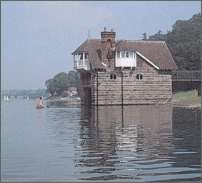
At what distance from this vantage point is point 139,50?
8538cm

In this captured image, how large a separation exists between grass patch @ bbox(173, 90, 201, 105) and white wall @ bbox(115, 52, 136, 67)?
8902 mm

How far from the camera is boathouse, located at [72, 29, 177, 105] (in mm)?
80250

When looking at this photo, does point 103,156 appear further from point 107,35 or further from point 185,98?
point 107,35

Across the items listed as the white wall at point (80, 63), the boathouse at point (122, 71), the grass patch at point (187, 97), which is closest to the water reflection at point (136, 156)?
the grass patch at point (187, 97)

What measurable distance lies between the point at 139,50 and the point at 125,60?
3.77m

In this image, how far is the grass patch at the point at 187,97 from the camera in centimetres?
7550

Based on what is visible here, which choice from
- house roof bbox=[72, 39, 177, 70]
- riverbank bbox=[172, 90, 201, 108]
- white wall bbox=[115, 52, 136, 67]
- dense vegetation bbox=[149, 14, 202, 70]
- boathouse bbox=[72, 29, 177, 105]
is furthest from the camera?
dense vegetation bbox=[149, 14, 202, 70]

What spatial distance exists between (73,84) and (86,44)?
11456 cm

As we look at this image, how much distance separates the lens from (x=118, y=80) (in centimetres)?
8131

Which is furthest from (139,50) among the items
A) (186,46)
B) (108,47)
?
(186,46)

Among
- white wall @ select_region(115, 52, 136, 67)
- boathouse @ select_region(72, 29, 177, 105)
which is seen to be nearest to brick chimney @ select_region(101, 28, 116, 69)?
boathouse @ select_region(72, 29, 177, 105)

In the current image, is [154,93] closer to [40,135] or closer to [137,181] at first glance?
[40,135]

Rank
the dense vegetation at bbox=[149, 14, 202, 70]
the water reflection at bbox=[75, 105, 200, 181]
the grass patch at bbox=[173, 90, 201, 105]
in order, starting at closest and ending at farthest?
the water reflection at bbox=[75, 105, 200, 181] → the grass patch at bbox=[173, 90, 201, 105] → the dense vegetation at bbox=[149, 14, 202, 70]

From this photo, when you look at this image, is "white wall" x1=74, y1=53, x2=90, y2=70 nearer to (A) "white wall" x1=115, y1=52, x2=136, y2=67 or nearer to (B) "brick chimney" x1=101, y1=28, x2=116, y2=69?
(B) "brick chimney" x1=101, y1=28, x2=116, y2=69
